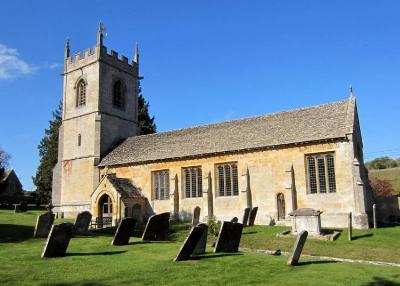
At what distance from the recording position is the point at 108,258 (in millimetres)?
13781

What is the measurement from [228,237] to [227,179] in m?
14.8

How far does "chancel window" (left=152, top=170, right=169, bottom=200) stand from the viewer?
33.8m

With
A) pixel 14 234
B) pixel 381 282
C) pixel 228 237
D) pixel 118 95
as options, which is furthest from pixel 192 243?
pixel 118 95

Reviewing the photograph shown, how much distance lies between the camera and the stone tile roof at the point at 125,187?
1260 inches

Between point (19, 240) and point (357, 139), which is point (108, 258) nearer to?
point (19, 240)

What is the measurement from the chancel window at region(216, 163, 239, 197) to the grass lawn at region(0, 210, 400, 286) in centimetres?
1432

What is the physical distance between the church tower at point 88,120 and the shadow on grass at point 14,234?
1327 cm

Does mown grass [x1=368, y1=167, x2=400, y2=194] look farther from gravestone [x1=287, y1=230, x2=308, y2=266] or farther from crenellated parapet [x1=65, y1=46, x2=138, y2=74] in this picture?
gravestone [x1=287, y1=230, x2=308, y2=266]

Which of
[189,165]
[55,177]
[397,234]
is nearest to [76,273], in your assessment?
[397,234]

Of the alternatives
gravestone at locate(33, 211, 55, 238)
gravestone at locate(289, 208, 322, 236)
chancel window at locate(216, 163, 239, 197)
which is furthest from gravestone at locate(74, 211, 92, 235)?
gravestone at locate(289, 208, 322, 236)

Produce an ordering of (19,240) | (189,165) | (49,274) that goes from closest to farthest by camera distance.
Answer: (49,274) → (19,240) → (189,165)

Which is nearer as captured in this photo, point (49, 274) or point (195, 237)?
point (49, 274)

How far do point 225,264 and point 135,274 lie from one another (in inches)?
128

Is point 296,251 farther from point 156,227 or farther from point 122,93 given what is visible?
point 122,93
